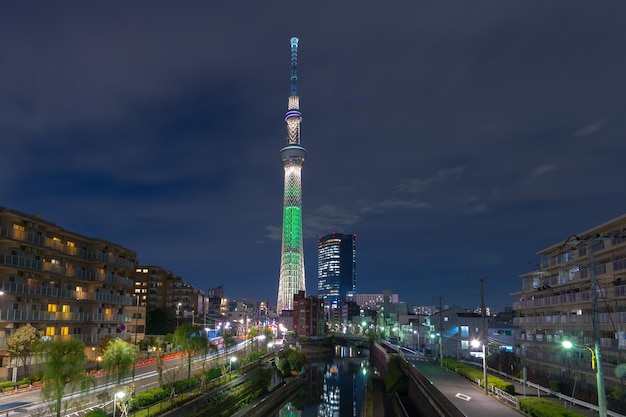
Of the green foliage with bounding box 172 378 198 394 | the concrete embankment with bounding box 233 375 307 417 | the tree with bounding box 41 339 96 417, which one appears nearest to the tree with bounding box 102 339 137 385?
the green foliage with bounding box 172 378 198 394

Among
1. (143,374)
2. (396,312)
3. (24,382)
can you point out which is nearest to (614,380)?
(143,374)

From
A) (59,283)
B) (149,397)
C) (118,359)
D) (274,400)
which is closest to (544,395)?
(274,400)

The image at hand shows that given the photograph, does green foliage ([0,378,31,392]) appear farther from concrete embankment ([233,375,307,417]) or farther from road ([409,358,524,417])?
road ([409,358,524,417])

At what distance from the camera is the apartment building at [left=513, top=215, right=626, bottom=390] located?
36562 millimetres

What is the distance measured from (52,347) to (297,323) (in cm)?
11553

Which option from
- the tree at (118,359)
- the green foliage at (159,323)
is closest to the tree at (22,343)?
the tree at (118,359)

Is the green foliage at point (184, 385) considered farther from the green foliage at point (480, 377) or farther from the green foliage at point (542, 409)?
the green foliage at point (542, 409)

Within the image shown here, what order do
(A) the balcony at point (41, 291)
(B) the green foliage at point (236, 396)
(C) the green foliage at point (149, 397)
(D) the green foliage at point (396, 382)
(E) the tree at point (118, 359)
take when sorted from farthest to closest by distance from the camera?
(D) the green foliage at point (396, 382), (A) the balcony at point (41, 291), (B) the green foliage at point (236, 396), (E) the tree at point (118, 359), (C) the green foliage at point (149, 397)

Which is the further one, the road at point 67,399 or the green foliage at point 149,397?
the green foliage at point 149,397

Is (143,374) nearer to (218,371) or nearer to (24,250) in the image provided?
(218,371)

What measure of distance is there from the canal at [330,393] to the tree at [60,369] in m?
27.0

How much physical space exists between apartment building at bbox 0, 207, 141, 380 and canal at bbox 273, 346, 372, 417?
20937 millimetres

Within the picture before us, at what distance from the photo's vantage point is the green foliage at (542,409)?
75.8ft

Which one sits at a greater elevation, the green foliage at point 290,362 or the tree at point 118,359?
the tree at point 118,359
